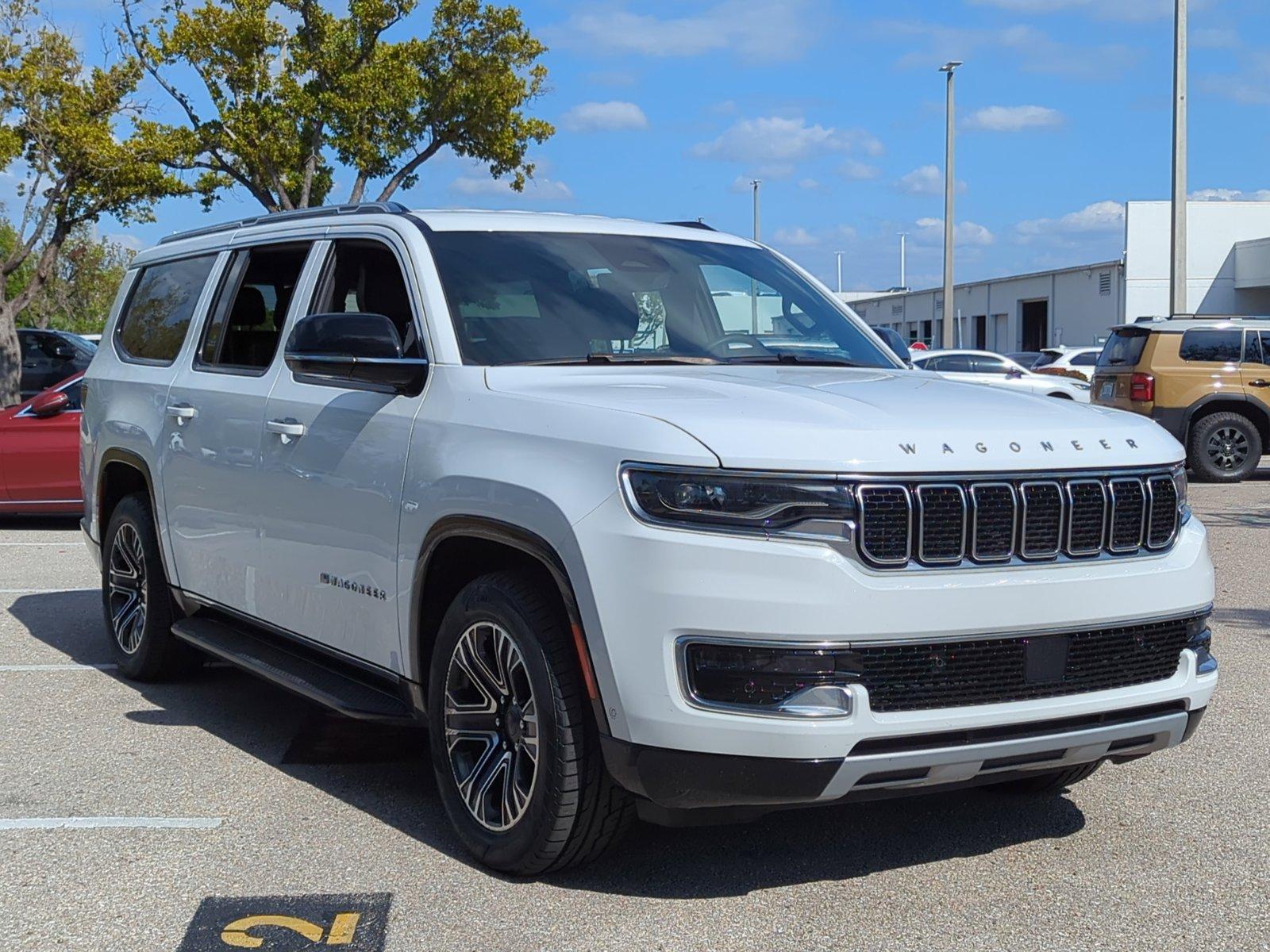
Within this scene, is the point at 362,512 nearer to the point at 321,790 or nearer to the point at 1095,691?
the point at 321,790

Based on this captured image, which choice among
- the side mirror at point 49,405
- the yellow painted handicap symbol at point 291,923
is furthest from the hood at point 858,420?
the side mirror at point 49,405

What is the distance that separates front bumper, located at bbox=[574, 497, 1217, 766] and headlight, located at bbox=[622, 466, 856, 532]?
0.04 meters

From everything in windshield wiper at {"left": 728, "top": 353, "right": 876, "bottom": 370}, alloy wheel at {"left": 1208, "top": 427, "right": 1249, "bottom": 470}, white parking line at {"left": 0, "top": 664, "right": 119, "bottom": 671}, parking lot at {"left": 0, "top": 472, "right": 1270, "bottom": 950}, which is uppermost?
windshield wiper at {"left": 728, "top": 353, "right": 876, "bottom": 370}

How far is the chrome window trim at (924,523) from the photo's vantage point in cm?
377

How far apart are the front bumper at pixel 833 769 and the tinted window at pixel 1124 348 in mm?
14403

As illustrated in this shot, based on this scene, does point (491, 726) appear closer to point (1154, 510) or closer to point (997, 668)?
point (997, 668)

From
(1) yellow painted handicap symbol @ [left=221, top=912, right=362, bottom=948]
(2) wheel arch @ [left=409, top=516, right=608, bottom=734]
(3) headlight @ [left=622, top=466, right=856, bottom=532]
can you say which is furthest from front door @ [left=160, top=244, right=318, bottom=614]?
(3) headlight @ [left=622, top=466, right=856, bottom=532]

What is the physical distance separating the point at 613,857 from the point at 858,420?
5.08 ft

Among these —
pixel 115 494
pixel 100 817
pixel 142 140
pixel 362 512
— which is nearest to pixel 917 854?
pixel 362 512

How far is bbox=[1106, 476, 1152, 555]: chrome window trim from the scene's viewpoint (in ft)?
13.4

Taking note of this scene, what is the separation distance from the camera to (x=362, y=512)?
4879 mm

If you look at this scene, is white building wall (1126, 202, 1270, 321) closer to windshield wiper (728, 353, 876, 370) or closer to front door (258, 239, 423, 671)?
windshield wiper (728, 353, 876, 370)

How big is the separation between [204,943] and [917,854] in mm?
2057

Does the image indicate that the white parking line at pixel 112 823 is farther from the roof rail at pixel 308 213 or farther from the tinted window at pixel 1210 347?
the tinted window at pixel 1210 347
